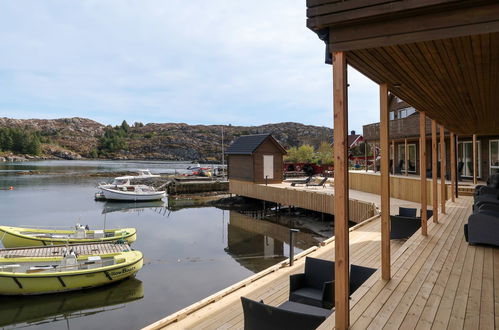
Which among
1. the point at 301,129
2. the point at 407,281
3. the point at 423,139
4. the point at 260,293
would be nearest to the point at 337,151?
the point at 407,281

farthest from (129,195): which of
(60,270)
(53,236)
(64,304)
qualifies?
(64,304)

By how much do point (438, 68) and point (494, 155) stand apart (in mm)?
14891

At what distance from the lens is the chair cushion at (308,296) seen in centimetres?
456

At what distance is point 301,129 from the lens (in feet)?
506

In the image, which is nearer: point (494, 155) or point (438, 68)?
point (438, 68)

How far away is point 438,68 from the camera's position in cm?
378

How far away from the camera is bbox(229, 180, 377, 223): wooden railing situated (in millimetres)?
14812

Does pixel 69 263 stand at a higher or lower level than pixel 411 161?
lower

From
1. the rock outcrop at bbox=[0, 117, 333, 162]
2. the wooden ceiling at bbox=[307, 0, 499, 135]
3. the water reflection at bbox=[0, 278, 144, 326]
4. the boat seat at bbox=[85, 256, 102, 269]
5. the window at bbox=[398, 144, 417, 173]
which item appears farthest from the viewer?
the rock outcrop at bbox=[0, 117, 333, 162]

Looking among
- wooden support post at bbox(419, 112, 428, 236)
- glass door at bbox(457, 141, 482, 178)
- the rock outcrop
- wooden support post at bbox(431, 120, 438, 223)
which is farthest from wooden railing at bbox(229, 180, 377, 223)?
the rock outcrop

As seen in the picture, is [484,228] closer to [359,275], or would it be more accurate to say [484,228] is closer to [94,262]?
[359,275]

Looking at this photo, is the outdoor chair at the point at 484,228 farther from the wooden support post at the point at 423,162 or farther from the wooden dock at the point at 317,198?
the wooden dock at the point at 317,198

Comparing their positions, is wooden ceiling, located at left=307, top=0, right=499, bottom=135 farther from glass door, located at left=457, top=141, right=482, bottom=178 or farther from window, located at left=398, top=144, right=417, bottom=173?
window, located at left=398, top=144, right=417, bottom=173

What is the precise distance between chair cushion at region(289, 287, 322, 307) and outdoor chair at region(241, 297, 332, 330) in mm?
1418
